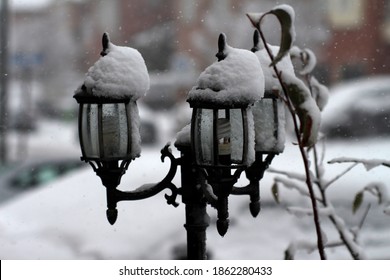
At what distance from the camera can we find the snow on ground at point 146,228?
3594 millimetres

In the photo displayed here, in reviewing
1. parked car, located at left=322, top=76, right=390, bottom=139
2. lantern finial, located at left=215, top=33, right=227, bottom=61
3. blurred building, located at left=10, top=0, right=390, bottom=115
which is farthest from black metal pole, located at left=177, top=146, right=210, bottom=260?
blurred building, located at left=10, top=0, right=390, bottom=115

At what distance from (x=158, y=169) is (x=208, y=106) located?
9.88ft

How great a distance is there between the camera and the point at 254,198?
6.06 ft

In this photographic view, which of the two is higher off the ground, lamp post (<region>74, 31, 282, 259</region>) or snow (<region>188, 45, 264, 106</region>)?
snow (<region>188, 45, 264, 106</region>)

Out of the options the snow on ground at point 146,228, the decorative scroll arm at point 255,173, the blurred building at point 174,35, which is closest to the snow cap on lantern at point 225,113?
the decorative scroll arm at point 255,173

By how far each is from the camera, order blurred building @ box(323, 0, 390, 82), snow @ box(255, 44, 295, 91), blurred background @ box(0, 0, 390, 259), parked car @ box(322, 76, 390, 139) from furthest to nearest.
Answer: blurred building @ box(323, 0, 390, 82), parked car @ box(322, 76, 390, 139), blurred background @ box(0, 0, 390, 259), snow @ box(255, 44, 295, 91)

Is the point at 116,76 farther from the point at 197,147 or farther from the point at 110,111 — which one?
the point at 197,147

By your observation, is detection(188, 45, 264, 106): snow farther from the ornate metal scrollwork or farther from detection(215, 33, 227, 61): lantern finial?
the ornate metal scrollwork

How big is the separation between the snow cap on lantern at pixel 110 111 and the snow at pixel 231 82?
0.19 metres

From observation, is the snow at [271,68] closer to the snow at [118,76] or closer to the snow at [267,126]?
the snow at [267,126]

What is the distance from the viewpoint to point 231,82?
1.56 meters

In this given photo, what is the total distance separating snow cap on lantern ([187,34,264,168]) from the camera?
154cm
